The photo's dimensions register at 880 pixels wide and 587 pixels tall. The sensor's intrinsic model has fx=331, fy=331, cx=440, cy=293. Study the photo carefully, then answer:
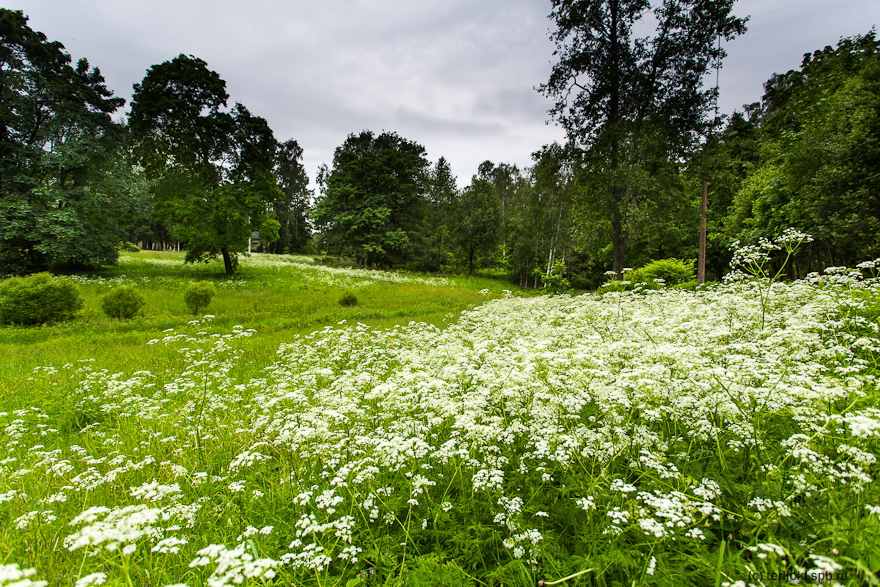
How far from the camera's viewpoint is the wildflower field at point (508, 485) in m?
1.99

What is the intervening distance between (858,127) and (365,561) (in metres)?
21.6

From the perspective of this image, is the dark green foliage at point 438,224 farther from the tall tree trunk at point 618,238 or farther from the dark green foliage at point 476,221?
the tall tree trunk at point 618,238

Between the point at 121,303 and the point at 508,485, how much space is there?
17497mm

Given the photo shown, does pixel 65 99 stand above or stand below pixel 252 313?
above

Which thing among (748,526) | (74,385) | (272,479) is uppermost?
(748,526)

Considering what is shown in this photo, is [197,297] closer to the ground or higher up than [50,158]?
closer to the ground

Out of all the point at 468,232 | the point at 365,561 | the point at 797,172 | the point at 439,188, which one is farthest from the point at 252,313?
the point at 439,188

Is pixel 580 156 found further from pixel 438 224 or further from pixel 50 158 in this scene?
pixel 438 224

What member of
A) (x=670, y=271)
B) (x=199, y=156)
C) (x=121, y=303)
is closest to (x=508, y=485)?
(x=121, y=303)

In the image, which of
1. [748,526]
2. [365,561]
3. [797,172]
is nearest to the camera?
[748,526]

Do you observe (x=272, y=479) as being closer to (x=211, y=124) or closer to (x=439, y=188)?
(x=211, y=124)

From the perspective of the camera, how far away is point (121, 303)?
1365 centimetres

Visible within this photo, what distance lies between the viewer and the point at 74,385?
6.63 metres

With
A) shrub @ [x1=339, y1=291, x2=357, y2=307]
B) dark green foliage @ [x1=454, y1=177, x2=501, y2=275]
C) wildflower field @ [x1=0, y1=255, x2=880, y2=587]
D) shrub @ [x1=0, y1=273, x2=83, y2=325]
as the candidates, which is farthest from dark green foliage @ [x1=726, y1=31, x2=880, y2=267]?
shrub @ [x1=0, y1=273, x2=83, y2=325]
